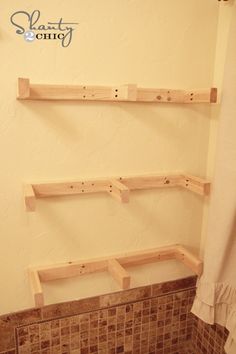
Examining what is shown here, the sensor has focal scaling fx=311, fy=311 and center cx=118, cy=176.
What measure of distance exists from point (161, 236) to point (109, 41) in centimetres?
66

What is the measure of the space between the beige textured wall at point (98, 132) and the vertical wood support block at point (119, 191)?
0.07 meters

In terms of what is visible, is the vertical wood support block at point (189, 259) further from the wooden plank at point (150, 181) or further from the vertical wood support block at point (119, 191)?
the vertical wood support block at point (119, 191)

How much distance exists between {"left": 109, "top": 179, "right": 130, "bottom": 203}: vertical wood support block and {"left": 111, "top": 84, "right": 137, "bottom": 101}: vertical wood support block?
0.23m

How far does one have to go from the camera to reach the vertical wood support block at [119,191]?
0.82 metres

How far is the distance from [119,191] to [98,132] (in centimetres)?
20

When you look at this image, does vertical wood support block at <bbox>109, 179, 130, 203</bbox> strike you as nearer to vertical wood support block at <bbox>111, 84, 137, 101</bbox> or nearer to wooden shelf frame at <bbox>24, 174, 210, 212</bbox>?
wooden shelf frame at <bbox>24, 174, 210, 212</bbox>

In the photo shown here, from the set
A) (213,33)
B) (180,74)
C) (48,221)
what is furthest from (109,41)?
(48,221)

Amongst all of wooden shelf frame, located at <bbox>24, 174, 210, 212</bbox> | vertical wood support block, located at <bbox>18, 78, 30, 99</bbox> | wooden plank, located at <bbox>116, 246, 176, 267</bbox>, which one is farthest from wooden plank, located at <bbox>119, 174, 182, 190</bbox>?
vertical wood support block, located at <bbox>18, 78, 30, 99</bbox>

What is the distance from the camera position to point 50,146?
2.89 ft

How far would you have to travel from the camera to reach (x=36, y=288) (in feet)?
2.69

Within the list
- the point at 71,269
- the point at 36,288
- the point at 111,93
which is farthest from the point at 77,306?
the point at 111,93

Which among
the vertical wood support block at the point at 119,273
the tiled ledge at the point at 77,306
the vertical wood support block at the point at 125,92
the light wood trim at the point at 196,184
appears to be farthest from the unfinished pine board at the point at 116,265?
the vertical wood support block at the point at 125,92

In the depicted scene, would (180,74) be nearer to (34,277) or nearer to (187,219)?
(187,219)

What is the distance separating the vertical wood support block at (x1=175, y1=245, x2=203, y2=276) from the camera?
0.99 m
